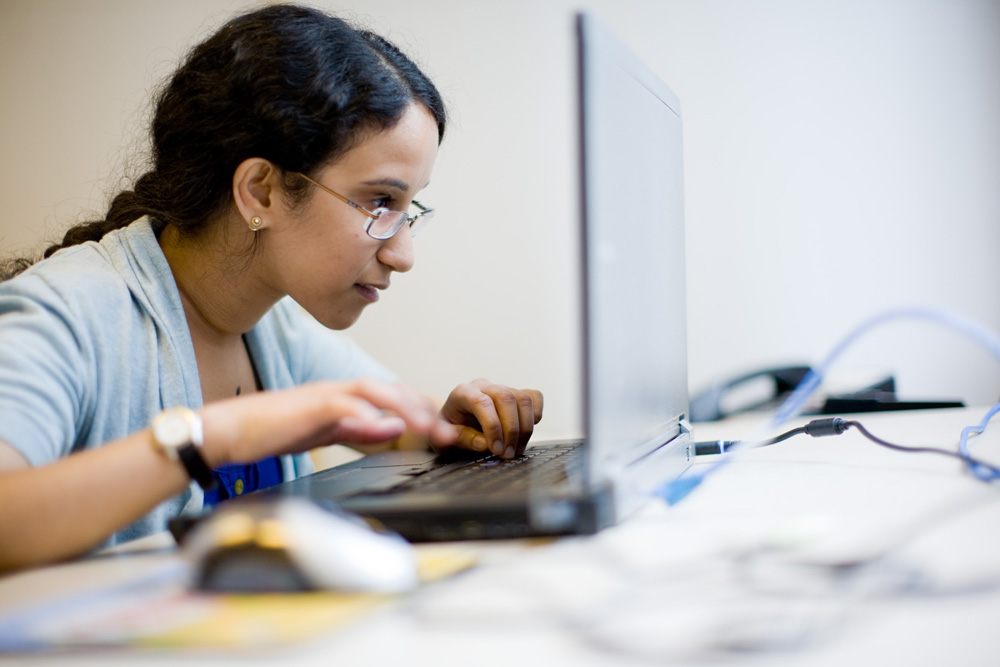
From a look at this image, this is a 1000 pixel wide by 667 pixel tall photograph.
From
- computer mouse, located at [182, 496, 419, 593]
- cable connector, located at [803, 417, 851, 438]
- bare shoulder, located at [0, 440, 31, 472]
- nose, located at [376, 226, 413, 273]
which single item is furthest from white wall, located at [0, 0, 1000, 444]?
computer mouse, located at [182, 496, 419, 593]

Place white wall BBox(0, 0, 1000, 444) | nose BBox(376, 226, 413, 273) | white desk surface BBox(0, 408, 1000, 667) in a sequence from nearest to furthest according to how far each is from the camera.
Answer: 1. white desk surface BBox(0, 408, 1000, 667)
2. nose BBox(376, 226, 413, 273)
3. white wall BBox(0, 0, 1000, 444)

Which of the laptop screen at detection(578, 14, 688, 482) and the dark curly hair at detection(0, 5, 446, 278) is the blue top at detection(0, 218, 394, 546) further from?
the laptop screen at detection(578, 14, 688, 482)

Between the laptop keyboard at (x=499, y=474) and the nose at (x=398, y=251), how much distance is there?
355 mm

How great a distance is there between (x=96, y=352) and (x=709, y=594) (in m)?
0.71

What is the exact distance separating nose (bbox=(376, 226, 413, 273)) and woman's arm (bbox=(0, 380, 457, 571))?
18.5 inches

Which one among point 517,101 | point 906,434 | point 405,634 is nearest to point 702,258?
point 517,101

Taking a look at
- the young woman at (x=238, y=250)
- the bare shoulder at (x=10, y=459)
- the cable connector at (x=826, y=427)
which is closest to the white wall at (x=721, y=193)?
the young woman at (x=238, y=250)

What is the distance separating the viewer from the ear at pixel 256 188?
1.05 meters

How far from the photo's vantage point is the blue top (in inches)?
27.1

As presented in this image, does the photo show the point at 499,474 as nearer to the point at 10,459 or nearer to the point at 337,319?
the point at 10,459

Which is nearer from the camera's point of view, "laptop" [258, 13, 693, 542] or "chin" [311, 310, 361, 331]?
"laptop" [258, 13, 693, 542]

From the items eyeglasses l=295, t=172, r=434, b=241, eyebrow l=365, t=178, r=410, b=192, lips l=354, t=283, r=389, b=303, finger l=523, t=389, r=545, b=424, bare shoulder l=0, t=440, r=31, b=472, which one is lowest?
finger l=523, t=389, r=545, b=424

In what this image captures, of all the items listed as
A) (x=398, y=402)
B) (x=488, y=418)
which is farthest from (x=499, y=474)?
(x=488, y=418)

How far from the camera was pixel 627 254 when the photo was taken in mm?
531
